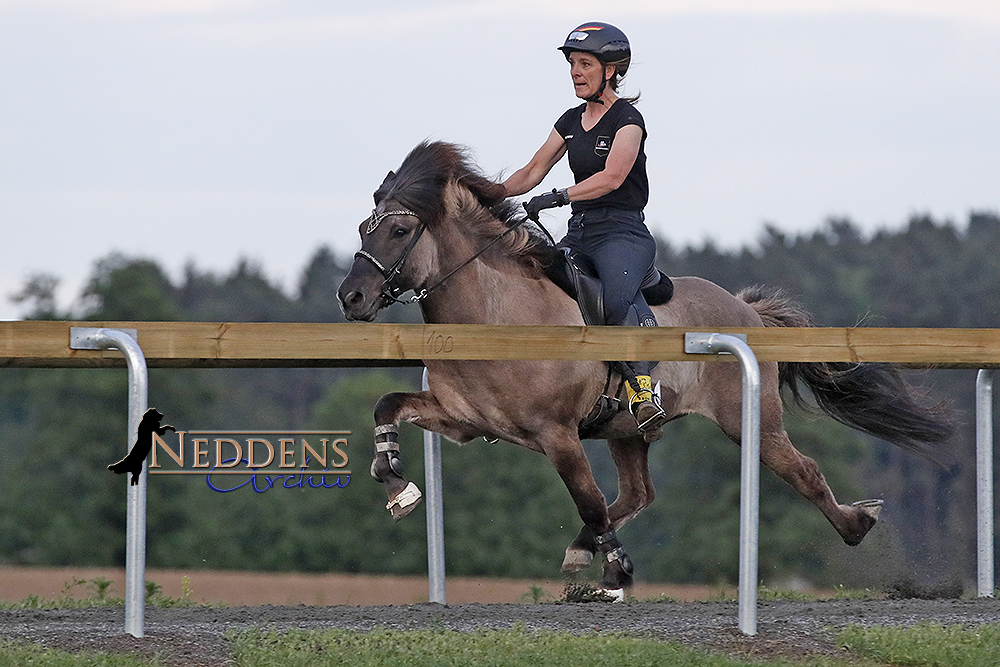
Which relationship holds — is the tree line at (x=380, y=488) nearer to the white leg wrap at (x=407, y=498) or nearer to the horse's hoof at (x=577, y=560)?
the horse's hoof at (x=577, y=560)

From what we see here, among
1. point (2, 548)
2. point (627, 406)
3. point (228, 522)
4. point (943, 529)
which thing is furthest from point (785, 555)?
point (627, 406)

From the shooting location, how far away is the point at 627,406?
711 cm

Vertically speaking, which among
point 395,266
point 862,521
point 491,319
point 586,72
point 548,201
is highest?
point 586,72

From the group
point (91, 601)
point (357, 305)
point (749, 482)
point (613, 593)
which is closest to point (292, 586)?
point (91, 601)

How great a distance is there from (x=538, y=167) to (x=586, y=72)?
2.08 ft

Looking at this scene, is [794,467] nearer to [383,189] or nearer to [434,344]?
[383,189]

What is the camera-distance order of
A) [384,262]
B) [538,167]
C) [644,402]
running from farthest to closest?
1. [538,167]
2. [644,402]
3. [384,262]

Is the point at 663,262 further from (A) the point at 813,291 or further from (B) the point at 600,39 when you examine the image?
(B) the point at 600,39

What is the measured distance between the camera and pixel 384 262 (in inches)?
254

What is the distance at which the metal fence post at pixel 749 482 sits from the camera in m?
5.47

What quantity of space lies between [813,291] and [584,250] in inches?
1991

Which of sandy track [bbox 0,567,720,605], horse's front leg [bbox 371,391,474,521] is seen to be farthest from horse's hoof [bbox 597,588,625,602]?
sandy track [bbox 0,567,720,605]

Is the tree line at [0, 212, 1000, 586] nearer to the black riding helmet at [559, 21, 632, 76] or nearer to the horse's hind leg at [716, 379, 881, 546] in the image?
the horse's hind leg at [716, 379, 881, 546]

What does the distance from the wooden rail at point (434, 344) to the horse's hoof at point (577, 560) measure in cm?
137
